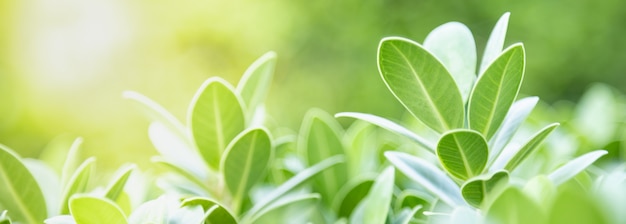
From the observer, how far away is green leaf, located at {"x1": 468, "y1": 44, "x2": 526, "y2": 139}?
1.74ft

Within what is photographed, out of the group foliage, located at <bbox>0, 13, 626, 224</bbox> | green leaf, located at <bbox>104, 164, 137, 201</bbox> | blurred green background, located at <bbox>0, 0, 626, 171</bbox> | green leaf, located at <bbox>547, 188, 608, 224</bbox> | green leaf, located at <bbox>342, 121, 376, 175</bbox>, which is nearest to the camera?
green leaf, located at <bbox>547, 188, 608, 224</bbox>

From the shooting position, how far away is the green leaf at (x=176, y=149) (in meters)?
0.76

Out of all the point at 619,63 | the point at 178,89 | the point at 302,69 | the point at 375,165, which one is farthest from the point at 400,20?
the point at 375,165

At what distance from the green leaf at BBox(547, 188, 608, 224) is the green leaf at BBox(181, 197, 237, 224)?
30cm

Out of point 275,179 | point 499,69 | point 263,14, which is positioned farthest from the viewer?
point 263,14

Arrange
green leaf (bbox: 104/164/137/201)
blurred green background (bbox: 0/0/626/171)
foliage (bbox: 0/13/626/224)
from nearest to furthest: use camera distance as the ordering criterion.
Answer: foliage (bbox: 0/13/626/224) → green leaf (bbox: 104/164/137/201) → blurred green background (bbox: 0/0/626/171)

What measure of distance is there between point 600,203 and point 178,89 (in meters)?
5.24

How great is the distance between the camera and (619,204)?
18.1 inches

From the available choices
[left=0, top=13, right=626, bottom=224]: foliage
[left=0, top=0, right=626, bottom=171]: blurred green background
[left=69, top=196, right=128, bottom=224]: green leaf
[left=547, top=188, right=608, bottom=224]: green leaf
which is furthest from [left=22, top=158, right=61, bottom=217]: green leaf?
[left=0, top=0, right=626, bottom=171]: blurred green background

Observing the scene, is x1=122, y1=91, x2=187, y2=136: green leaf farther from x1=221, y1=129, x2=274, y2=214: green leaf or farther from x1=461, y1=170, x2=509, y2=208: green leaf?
x1=461, y1=170, x2=509, y2=208: green leaf

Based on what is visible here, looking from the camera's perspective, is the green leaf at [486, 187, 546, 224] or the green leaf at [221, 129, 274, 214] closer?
the green leaf at [486, 187, 546, 224]

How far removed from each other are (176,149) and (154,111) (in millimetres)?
50

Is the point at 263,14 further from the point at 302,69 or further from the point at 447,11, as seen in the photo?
the point at 447,11

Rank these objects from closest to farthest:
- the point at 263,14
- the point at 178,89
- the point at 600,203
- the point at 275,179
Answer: the point at 600,203 → the point at 275,179 → the point at 263,14 → the point at 178,89
